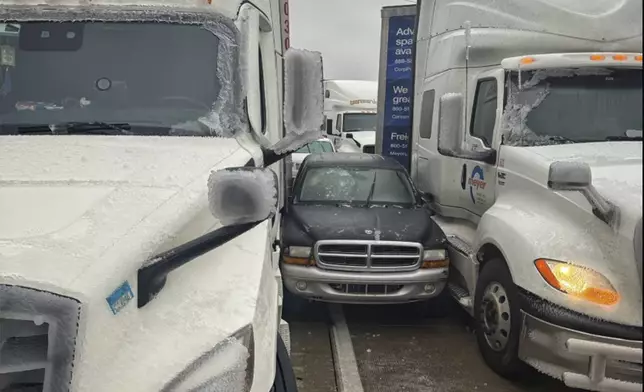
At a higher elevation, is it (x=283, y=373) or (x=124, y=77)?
(x=124, y=77)

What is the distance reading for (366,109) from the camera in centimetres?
2061

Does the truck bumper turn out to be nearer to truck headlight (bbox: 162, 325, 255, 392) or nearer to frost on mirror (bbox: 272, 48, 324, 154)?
truck headlight (bbox: 162, 325, 255, 392)

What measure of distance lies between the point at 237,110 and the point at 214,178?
4.24 ft

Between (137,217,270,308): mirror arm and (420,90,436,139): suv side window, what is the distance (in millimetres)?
6396

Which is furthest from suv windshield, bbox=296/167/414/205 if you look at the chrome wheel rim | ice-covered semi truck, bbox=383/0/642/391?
the chrome wheel rim

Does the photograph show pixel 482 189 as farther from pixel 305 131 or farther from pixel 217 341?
pixel 217 341

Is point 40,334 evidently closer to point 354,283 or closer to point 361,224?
point 354,283

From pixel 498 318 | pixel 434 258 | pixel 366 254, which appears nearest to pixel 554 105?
pixel 498 318

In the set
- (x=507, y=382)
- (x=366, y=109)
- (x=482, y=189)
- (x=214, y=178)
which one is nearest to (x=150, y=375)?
(x=214, y=178)

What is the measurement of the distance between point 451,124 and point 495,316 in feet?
6.30

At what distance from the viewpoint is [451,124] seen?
20.1ft

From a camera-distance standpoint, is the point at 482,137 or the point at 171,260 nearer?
the point at 171,260

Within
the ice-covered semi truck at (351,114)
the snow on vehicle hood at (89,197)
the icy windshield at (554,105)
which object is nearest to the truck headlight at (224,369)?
the snow on vehicle hood at (89,197)

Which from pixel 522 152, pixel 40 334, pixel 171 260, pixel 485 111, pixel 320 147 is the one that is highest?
pixel 485 111
